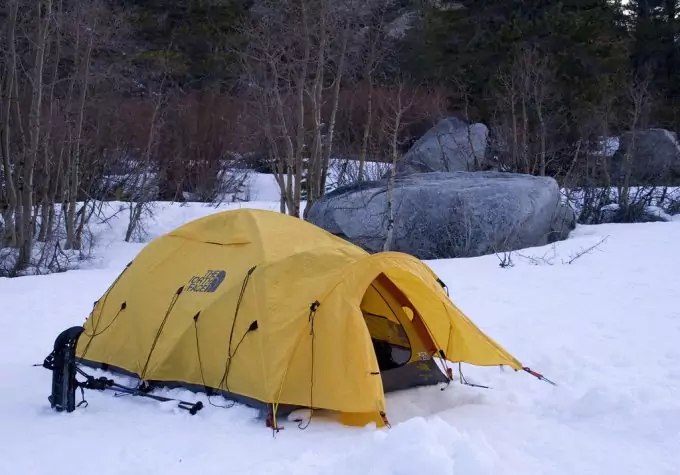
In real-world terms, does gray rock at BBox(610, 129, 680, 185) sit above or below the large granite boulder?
above

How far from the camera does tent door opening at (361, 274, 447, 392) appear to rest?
21.1 ft

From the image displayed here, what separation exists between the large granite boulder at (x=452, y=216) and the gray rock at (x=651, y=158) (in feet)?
22.6

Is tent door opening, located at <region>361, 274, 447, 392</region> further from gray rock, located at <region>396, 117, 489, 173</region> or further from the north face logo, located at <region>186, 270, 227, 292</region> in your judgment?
gray rock, located at <region>396, 117, 489, 173</region>

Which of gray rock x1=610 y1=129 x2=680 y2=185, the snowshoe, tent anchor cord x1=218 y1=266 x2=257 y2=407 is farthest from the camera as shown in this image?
gray rock x1=610 y1=129 x2=680 y2=185

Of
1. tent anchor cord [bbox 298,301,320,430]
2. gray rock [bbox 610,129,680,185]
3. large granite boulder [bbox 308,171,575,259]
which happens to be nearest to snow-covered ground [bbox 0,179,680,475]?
tent anchor cord [bbox 298,301,320,430]

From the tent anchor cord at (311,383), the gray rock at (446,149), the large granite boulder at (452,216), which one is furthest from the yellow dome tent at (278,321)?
the gray rock at (446,149)

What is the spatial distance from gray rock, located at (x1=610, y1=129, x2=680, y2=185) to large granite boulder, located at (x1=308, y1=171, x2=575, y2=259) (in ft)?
22.6

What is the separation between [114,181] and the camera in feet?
62.7

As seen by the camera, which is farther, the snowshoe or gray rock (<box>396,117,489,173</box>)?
gray rock (<box>396,117,489,173</box>)

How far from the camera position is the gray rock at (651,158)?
68.6 ft

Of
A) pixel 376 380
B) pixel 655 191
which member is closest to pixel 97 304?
pixel 376 380

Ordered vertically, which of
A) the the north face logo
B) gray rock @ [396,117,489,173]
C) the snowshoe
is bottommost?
the snowshoe

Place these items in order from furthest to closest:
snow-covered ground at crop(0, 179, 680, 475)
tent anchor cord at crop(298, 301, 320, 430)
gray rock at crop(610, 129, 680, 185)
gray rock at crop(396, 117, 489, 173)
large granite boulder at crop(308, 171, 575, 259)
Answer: gray rock at crop(396, 117, 489, 173) < gray rock at crop(610, 129, 680, 185) < large granite boulder at crop(308, 171, 575, 259) < tent anchor cord at crop(298, 301, 320, 430) < snow-covered ground at crop(0, 179, 680, 475)

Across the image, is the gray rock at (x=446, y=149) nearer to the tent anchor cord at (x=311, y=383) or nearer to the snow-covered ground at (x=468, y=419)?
the snow-covered ground at (x=468, y=419)
